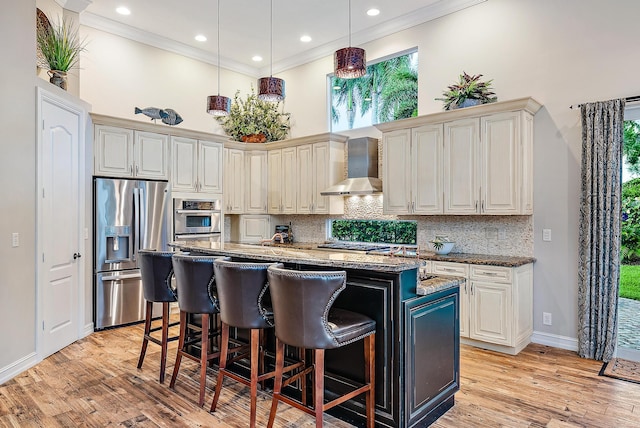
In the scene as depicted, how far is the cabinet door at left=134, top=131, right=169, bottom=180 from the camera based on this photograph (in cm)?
523

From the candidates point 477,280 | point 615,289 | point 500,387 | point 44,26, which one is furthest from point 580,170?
point 44,26

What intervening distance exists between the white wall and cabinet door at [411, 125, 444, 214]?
398 cm

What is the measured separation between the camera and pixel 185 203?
5.71 metres

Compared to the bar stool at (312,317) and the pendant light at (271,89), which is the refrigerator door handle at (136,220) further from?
the bar stool at (312,317)

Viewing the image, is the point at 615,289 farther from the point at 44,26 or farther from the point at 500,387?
the point at 44,26

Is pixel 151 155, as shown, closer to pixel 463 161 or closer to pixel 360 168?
pixel 360 168

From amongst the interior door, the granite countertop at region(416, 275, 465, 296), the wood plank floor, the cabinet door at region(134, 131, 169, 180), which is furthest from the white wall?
the granite countertop at region(416, 275, 465, 296)

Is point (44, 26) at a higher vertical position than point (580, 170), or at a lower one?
higher

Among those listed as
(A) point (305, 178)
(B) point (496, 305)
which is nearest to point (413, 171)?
(B) point (496, 305)

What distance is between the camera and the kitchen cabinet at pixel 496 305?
3.96 metres

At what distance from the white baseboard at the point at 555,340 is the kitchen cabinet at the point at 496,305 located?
0.29ft

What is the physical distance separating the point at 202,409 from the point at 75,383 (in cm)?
128

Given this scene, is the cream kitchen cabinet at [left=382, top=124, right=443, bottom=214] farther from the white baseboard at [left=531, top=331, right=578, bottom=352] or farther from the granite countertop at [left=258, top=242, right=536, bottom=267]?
the white baseboard at [left=531, top=331, right=578, bottom=352]

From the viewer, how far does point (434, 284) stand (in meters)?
2.63
